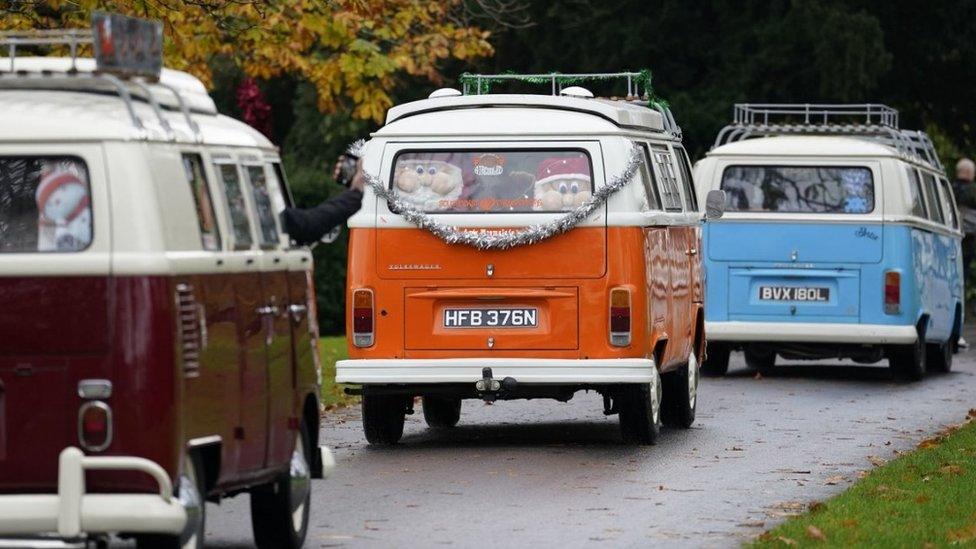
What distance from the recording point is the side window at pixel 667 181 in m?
15.7

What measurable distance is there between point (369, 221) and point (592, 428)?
9.74 ft

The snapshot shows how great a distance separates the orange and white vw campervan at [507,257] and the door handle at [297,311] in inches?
170

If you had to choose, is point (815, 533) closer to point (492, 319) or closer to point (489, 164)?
point (492, 319)

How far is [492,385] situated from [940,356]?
36.1 ft

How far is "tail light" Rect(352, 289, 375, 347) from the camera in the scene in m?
14.8

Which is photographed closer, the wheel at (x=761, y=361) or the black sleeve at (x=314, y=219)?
the black sleeve at (x=314, y=219)

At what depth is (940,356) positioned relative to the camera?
24281 millimetres

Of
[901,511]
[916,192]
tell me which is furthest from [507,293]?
[916,192]

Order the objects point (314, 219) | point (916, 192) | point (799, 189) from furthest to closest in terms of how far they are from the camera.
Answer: point (916, 192), point (799, 189), point (314, 219)

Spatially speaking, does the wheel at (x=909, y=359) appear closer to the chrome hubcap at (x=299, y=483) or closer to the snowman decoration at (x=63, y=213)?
the chrome hubcap at (x=299, y=483)

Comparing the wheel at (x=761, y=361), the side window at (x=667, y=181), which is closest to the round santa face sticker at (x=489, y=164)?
the side window at (x=667, y=181)

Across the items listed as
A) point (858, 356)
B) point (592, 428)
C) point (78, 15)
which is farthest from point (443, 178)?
point (858, 356)

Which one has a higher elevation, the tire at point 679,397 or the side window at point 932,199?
the side window at point 932,199

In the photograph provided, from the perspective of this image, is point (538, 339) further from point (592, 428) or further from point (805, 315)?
point (805, 315)
